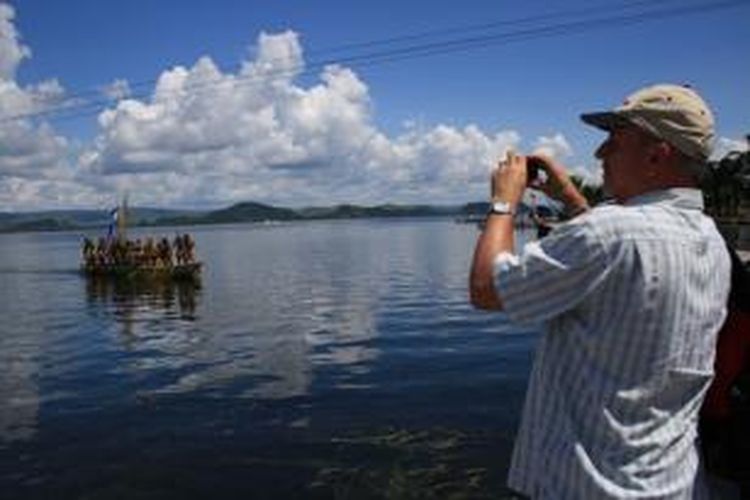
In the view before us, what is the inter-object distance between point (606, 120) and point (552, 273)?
0.60 metres

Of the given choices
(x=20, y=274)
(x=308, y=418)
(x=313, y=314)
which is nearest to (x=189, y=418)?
(x=308, y=418)

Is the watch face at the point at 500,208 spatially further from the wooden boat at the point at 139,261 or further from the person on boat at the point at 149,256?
the person on boat at the point at 149,256

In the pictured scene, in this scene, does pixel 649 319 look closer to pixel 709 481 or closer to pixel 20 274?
pixel 709 481

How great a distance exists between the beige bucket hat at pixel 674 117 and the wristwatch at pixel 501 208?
429 mm

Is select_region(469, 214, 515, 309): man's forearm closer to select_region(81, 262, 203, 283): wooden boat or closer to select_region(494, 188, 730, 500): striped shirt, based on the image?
select_region(494, 188, 730, 500): striped shirt

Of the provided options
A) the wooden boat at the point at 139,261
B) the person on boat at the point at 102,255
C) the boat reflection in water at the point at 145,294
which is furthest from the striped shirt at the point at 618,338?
the person on boat at the point at 102,255

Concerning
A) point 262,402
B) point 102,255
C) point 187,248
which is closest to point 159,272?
point 187,248

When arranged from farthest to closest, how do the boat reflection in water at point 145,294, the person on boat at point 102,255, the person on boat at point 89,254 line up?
the person on boat at point 89,254 < the person on boat at point 102,255 < the boat reflection in water at point 145,294

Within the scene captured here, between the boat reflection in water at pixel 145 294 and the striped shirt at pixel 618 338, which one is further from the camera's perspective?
the boat reflection in water at pixel 145 294

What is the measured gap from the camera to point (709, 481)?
351 centimetres

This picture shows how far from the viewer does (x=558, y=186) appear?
3.83 meters

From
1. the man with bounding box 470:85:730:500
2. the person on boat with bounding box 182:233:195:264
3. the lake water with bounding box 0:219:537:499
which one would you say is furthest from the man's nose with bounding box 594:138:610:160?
the person on boat with bounding box 182:233:195:264

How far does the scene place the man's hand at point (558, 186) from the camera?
368cm

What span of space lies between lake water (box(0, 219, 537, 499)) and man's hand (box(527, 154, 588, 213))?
1066cm
